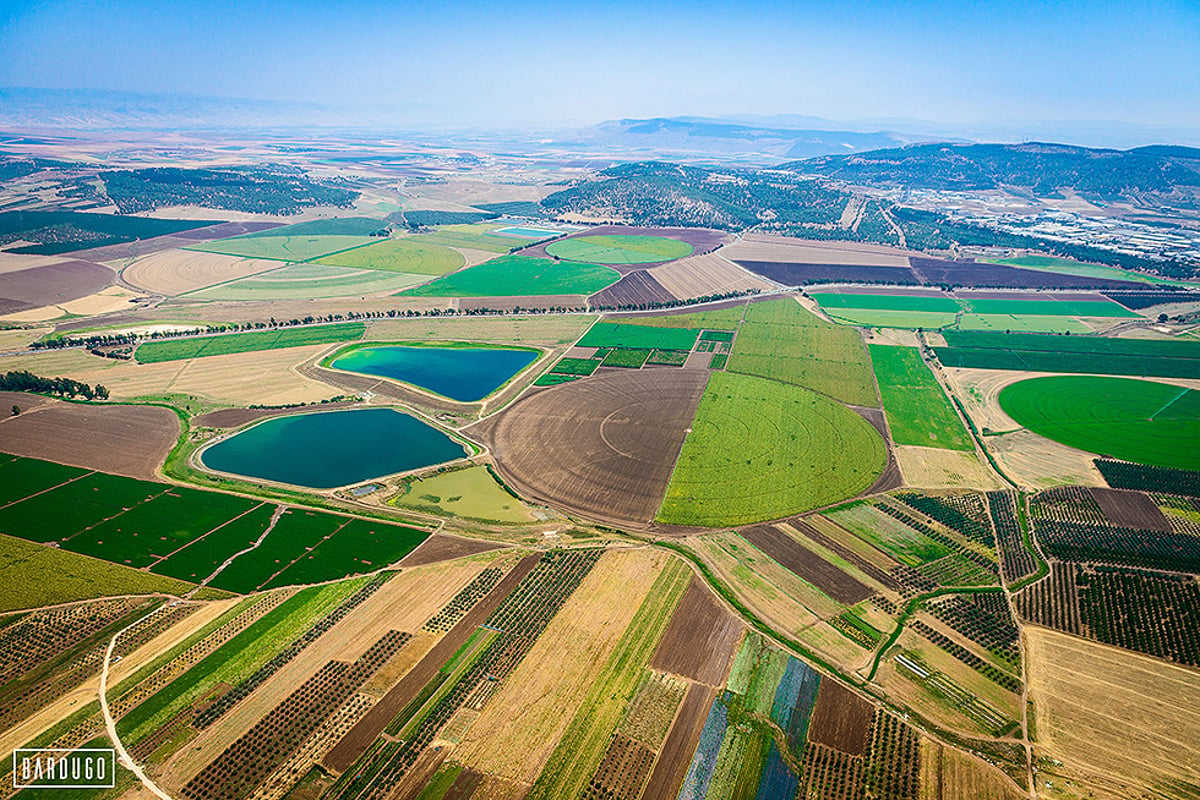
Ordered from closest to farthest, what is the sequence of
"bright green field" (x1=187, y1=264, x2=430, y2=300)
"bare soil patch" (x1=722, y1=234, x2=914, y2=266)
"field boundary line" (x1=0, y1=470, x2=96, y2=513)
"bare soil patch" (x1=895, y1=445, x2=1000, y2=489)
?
"field boundary line" (x1=0, y1=470, x2=96, y2=513) < "bare soil patch" (x1=895, y1=445, x2=1000, y2=489) < "bright green field" (x1=187, y1=264, x2=430, y2=300) < "bare soil patch" (x1=722, y1=234, x2=914, y2=266)

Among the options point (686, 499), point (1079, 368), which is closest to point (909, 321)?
point (1079, 368)

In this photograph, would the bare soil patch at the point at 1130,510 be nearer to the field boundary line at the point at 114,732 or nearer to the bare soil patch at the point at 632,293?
the field boundary line at the point at 114,732

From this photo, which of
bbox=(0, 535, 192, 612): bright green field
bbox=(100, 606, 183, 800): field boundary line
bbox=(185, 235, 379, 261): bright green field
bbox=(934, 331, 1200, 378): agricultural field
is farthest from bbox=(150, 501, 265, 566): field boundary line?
bbox=(185, 235, 379, 261): bright green field

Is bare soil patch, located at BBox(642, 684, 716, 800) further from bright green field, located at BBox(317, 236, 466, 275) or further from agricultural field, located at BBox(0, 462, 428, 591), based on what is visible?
bright green field, located at BBox(317, 236, 466, 275)

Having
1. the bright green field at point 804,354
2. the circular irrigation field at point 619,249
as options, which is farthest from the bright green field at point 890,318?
the circular irrigation field at point 619,249

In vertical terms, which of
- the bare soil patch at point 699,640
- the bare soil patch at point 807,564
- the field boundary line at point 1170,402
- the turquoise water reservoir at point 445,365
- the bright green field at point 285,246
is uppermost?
the bright green field at point 285,246

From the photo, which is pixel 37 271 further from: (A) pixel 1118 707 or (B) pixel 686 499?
(A) pixel 1118 707

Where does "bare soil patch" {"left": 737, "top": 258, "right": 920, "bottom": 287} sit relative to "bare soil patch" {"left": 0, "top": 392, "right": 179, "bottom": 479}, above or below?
above

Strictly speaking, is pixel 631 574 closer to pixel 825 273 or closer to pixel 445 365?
pixel 445 365
